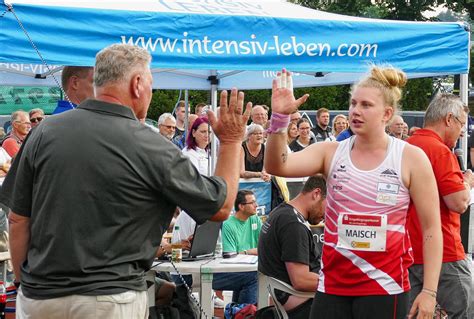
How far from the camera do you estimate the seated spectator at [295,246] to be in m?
5.48

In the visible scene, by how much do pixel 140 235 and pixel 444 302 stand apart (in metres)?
2.66

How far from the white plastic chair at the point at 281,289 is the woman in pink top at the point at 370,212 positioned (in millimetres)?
1698

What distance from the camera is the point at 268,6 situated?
26.7 feet

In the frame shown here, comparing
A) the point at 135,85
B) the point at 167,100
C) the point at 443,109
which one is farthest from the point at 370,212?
the point at 167,100

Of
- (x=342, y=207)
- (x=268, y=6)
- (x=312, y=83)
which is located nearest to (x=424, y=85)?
(x=312, y=83)

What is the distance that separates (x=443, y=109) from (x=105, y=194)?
277 cm

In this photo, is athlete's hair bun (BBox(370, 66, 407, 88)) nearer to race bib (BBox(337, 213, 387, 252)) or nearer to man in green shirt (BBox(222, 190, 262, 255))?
race bib (BBox(337, 213, 387, 252))

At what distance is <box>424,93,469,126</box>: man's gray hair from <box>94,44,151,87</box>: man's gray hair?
2531 mm

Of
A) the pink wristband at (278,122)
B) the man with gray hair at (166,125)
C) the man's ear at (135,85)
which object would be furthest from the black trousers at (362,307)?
the man with gray hair at (166,125)

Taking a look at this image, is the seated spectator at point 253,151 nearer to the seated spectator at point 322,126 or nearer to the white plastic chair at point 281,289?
the seated spectator at point 322,126

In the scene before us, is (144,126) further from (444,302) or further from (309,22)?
(309,22)

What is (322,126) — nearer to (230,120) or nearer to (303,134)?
(303,134)

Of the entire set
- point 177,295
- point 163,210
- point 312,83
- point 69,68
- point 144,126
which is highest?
point 312,83

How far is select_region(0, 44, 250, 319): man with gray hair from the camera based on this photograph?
2.91 m
